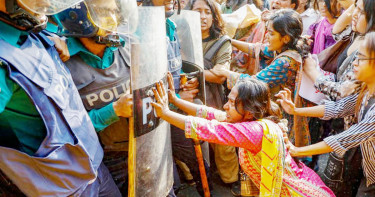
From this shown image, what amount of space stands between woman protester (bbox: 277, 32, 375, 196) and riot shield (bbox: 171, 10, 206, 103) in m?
0.83

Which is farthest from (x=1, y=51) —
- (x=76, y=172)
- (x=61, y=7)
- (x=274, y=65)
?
(x=274, y=65)

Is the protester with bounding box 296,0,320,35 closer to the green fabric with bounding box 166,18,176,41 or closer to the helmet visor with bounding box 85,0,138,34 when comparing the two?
the green fabric with bounding box 166,18,176,41

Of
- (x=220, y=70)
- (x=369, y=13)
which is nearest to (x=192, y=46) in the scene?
(x=220, y=70)

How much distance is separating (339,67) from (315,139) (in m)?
1.11

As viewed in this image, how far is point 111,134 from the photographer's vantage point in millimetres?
1981

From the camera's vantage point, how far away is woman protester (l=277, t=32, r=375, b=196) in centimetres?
181

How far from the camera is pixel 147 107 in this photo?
5.23ft

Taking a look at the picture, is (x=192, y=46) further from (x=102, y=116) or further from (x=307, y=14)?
(x=307, y=14)

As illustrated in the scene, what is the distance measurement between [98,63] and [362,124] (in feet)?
5.32

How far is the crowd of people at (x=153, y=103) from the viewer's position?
1.34m

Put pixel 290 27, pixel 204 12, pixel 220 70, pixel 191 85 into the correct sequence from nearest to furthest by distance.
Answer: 1. pixel 191 85
2. pixel 290 27
3. pixel 220 70
4. pixel 204 12

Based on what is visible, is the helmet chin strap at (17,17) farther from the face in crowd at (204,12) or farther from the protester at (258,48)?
the protester at (258,48)

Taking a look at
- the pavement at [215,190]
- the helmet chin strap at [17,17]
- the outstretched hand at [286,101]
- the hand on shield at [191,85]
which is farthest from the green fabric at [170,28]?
the pavement at [215,190]

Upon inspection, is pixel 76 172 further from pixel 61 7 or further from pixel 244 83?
pixel 244 83
